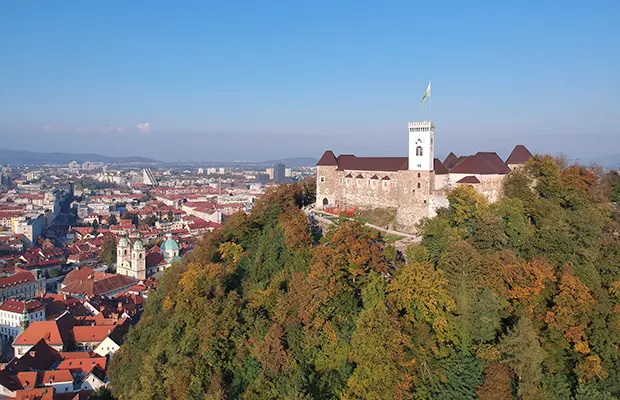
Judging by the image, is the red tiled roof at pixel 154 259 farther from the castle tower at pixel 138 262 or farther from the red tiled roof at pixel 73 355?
the red tiled roof at pixel 73 355

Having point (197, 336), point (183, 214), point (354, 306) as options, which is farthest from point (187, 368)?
point (183, 214)

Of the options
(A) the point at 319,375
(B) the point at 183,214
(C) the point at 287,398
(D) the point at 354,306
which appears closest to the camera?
(C) the point at 287,398

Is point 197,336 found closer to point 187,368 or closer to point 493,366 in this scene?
point 187,368

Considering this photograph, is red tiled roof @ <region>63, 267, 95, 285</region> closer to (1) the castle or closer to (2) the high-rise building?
(1) the castle

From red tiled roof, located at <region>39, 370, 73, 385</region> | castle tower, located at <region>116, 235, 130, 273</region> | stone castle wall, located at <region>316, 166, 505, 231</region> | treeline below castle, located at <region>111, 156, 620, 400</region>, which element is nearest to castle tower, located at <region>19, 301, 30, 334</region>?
red tiled roof, located at <region>39, 370, 73, 385</region>

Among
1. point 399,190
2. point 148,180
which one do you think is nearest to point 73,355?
point 399,190

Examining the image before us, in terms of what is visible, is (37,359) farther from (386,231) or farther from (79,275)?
(386,231)
